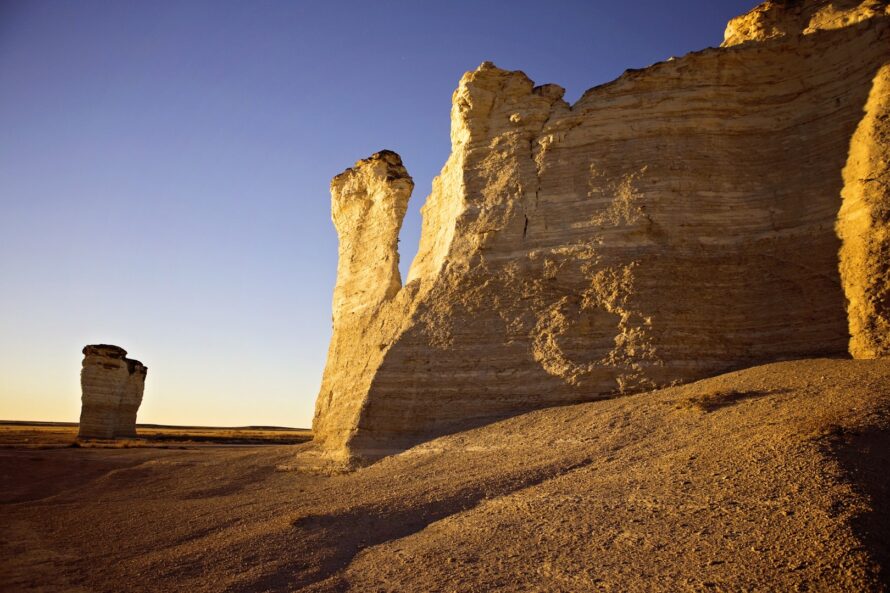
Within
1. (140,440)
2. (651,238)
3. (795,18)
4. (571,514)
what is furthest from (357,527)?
(140,440)

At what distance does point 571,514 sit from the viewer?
→ 618 cm

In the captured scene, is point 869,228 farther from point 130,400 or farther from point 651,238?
point 130,400

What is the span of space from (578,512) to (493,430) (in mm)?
4591

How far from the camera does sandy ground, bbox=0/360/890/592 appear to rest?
16.0 feet

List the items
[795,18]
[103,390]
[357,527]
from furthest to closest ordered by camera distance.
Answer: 1. [103,390]
2. [795,18]
3. [357,527]

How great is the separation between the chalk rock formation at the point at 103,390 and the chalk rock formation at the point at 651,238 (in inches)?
976

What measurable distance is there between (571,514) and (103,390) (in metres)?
33.8

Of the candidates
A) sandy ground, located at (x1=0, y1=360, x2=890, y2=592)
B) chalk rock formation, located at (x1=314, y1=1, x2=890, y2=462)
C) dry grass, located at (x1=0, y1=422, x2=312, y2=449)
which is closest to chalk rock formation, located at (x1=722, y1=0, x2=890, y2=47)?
chalk rock formation, located at (x1=314, y1=1, x2=890, y2=462)

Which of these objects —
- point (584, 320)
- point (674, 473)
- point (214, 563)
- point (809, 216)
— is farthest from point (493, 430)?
point (809, 216)

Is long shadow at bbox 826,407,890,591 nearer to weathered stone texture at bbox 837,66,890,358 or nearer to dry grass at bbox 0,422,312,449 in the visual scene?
weathered stone texture at bbox 837,66,890,358

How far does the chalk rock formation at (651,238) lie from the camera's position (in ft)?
35.7

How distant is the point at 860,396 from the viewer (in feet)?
25.3

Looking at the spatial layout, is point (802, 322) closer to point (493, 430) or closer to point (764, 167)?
point (764, 167)

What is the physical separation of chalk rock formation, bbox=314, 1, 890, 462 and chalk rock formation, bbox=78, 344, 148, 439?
2480cm
